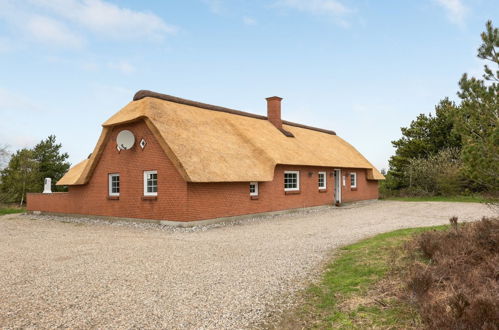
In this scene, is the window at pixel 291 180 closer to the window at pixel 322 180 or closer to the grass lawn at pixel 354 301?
the window at pixel 322 180

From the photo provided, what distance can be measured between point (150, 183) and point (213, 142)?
10.9ft

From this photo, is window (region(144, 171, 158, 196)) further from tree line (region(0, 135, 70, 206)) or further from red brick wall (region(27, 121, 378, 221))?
tree line (region(0, 135, 70, 206))

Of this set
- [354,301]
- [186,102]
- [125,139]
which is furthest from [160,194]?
[354,301]

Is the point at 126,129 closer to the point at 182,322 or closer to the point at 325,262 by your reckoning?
the point at 325,262

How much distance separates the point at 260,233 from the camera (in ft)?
39.1

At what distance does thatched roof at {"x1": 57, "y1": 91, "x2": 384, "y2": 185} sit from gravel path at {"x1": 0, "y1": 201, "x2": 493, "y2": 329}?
9.66 feet

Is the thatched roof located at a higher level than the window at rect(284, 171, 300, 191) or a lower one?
higher

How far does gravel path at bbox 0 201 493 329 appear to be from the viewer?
4855 millimetres

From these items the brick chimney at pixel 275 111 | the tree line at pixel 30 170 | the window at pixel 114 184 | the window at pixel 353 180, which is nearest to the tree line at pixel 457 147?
the window at pixel 353 180


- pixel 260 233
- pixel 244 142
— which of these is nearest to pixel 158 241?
pixel 260 233

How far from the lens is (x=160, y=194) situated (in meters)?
14.4

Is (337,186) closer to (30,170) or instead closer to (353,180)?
(353,180)

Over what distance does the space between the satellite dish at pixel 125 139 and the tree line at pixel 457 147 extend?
12.1 meters

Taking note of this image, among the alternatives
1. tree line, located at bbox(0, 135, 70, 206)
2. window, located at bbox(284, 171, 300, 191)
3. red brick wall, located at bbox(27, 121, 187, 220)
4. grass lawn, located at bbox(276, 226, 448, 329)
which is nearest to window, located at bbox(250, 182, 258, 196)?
window, located at bbox(284, 171, 300, 191)
